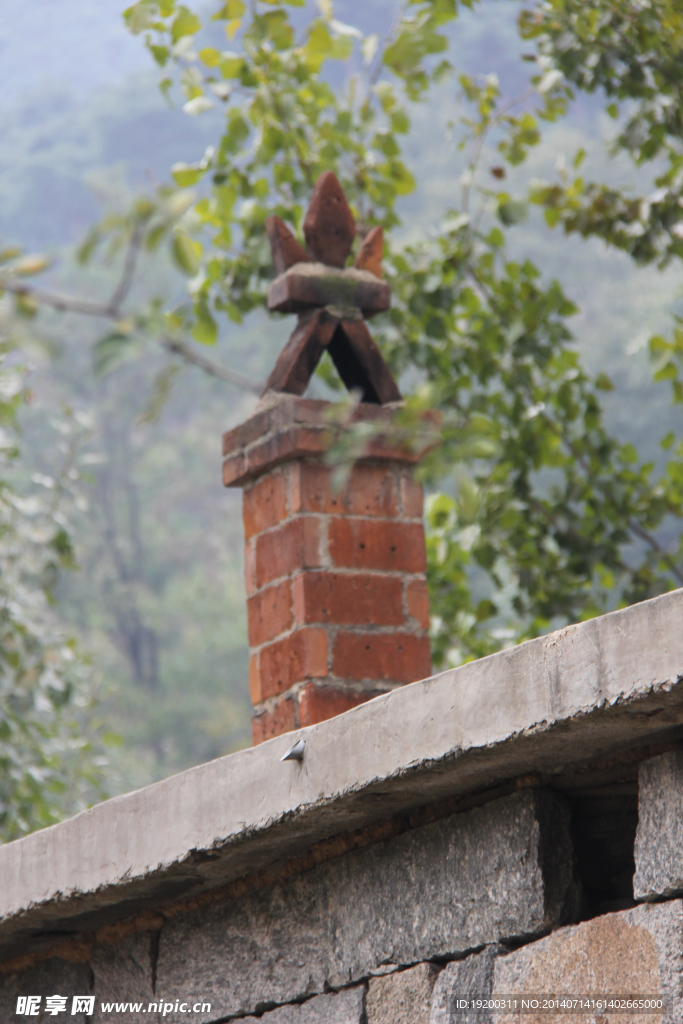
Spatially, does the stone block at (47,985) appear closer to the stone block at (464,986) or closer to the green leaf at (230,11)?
the stone block at (464,986)

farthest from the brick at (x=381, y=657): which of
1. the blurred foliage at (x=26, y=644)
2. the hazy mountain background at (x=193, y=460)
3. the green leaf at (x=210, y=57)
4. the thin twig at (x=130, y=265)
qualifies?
the hazy mountain background at (x=193, y=460)

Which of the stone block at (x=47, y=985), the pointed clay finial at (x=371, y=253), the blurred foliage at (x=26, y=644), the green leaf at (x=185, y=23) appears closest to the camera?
the stone block at (x=47, y=985)

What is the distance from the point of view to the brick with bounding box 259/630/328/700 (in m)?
2.68

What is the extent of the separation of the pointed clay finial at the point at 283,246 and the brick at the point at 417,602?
839mm

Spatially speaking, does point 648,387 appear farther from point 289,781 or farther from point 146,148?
point 146,148

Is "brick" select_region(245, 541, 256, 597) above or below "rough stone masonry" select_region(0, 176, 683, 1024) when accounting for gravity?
above

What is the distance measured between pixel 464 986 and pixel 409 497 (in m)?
1.28

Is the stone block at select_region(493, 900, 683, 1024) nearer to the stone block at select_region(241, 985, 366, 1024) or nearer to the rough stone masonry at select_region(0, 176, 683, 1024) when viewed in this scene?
the rough stone masonry at select_region(0, 176, 683, 1024)

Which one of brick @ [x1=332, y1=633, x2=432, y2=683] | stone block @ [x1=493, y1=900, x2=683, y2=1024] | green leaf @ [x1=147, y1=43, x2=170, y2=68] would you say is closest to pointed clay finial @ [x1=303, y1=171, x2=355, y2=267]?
brick @ [x1=332, y1=633, x2=432, y2=683]

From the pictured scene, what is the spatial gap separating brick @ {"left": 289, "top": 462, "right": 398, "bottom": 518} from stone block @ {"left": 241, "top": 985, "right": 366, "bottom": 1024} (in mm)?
1059

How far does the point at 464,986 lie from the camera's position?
6.17ft

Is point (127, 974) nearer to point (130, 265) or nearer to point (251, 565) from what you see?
point (251, 565)

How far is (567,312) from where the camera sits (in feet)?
15.6

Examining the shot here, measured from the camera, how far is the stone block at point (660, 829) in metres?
1.67
